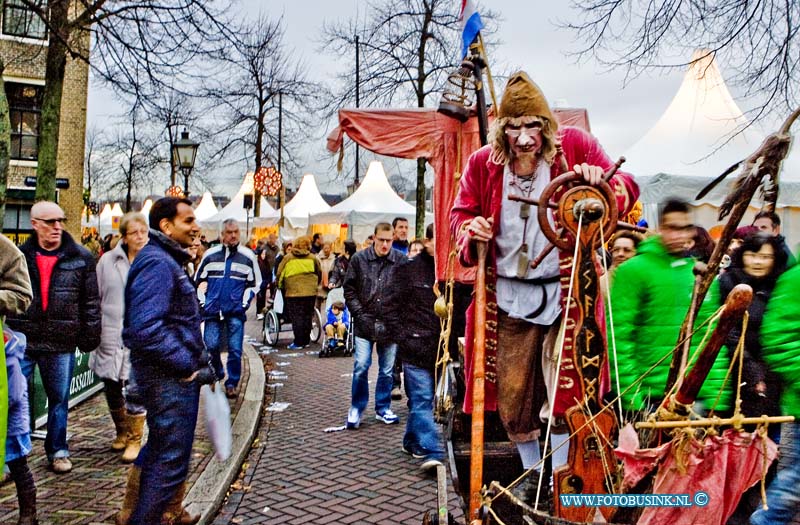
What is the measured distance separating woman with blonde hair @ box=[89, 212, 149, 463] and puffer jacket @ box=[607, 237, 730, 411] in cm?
393

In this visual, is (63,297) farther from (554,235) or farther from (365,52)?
(365,52)

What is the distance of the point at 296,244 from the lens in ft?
42.3

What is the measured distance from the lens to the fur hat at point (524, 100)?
3.11 metres

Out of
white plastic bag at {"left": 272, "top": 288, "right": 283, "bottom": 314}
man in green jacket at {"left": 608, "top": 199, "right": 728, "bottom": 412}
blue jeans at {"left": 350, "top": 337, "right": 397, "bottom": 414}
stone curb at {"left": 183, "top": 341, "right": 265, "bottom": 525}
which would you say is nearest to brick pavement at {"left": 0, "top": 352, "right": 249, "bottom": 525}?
stone curb at {"left": 183, "top": 341, "right": 265, "bottom": 525}

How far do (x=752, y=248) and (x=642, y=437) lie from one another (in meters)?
2.04

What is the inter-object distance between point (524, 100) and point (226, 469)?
12.4 feet

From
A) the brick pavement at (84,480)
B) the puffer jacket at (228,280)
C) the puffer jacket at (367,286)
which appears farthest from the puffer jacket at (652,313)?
the puffer jacket at (228,280)

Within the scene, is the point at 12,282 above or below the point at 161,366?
above

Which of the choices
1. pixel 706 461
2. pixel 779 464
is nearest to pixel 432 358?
pixel 779 464

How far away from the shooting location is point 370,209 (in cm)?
1908

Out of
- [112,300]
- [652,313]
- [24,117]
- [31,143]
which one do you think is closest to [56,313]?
[112,300]

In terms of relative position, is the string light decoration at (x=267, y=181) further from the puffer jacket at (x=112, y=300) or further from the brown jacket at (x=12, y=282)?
the brown jacket at (x=12, y=282)

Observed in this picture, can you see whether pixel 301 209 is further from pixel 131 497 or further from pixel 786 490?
pixel 786 490

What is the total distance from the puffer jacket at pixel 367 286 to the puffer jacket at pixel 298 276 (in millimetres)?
5436
